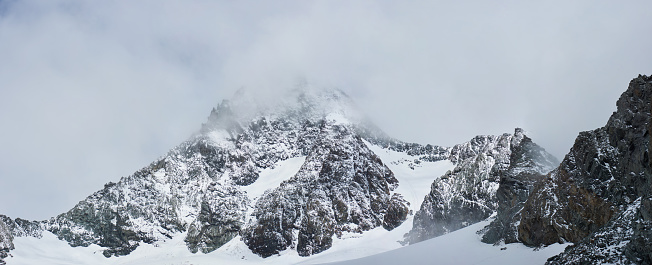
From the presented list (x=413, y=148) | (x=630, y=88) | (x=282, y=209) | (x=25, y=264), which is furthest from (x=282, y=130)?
(x=630, y=88)

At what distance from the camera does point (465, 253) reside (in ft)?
158

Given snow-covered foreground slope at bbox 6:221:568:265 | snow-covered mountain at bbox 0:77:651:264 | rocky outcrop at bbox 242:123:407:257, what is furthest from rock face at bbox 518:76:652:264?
rocky outcrop at bbox 242:123:407:257

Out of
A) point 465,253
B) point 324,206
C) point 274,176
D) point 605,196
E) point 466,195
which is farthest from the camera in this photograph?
point 274,176

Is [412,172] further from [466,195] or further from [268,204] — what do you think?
[466,195]

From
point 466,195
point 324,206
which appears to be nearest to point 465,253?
point 466,195

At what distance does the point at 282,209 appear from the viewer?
127 metres

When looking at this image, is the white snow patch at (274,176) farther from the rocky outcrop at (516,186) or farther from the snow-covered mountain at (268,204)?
the rocky outcrop at (516,186)

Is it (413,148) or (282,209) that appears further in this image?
(413,148)

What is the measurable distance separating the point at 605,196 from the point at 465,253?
1615 cm

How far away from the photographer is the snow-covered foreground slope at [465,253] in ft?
127

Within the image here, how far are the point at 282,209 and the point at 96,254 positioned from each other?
183 ft

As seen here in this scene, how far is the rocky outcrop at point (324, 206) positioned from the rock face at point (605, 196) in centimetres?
8007

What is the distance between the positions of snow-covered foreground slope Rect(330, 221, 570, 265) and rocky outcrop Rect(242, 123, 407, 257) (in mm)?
60077

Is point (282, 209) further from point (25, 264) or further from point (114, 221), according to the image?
point (25, 264)
